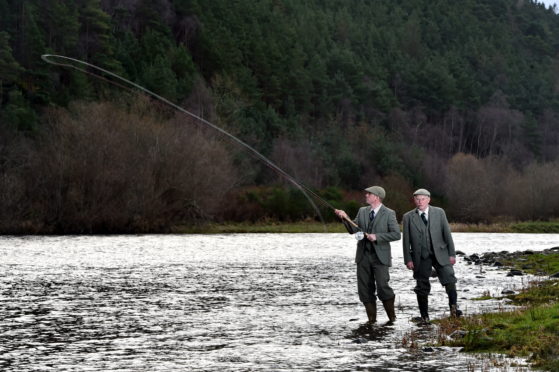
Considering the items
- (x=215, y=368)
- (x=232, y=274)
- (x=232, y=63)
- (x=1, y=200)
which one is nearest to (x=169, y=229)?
(x=1, y=200)

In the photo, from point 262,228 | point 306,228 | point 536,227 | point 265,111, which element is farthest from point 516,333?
point 265,111

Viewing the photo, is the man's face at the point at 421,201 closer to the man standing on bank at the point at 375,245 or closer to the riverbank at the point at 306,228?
the man standing on bank at the point at 375,245

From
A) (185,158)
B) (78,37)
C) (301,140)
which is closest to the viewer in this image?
(185,158)

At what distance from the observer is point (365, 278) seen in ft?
47.2

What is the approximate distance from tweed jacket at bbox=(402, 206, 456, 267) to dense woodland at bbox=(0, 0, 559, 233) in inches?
1925

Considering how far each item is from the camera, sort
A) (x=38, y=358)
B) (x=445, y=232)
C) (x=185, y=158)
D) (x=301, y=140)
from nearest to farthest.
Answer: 1. (x=38, y=358)
2. (x=445, y=232)
3. (x=185, y=158)
4. (x=301, y=140)

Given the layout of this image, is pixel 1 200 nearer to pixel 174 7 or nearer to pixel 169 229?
pixel 169 229

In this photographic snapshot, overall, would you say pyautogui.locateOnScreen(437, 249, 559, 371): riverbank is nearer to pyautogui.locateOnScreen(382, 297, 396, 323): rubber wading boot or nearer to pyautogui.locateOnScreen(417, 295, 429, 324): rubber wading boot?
pyautogui.locateOnScreen(417, 295, 429, 324): rubber wading boot

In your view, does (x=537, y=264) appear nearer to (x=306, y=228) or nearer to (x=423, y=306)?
(x=423, y=306)

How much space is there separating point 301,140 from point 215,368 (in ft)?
301

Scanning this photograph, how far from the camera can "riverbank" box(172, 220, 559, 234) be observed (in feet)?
213

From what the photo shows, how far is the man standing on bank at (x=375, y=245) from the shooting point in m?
14.2

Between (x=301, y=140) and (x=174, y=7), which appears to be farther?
(x=174, y=7)

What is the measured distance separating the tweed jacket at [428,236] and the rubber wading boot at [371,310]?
3.23ft
